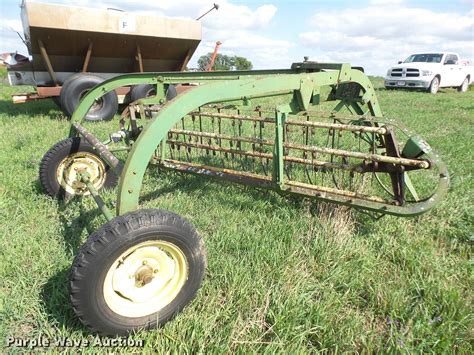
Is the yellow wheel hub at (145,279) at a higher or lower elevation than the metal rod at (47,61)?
lower

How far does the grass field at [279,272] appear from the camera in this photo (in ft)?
5.66

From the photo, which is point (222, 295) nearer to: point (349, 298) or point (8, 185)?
point (349, 298)

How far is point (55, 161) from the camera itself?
9.93ft

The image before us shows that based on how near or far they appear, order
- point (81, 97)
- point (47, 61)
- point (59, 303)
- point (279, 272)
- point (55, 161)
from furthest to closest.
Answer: point (81, 97) < point (47, 61) < point (55, 161) < point (279, 272) < point (59, 303)

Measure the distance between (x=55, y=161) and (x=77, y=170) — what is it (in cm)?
19

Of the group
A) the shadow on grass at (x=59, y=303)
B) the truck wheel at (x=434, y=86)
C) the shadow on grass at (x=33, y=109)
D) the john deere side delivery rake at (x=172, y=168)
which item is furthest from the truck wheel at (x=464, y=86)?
the shadow on grass at (x=59, y=303)

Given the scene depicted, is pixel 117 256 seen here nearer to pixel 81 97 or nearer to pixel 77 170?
pixel 77 170

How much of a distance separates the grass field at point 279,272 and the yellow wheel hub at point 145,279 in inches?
5.6

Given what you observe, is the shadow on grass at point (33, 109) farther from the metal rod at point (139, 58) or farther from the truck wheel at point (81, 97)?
the metal rod at point (139, 58)

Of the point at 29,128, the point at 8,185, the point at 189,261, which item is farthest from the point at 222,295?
the point at 29,128

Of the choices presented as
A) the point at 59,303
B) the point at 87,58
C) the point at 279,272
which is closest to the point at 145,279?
the point at 59,303

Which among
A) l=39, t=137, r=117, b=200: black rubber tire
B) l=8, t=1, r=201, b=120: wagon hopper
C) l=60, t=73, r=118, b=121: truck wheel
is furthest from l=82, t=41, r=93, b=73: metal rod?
l=39, t=137, r=117, b=200: black rubber tire

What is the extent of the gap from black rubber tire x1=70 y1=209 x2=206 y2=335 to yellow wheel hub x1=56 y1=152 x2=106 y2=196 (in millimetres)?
1783

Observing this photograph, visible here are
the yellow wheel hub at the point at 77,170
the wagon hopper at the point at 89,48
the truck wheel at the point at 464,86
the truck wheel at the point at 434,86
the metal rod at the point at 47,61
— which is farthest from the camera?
the truck wheel at the point at 464,86
